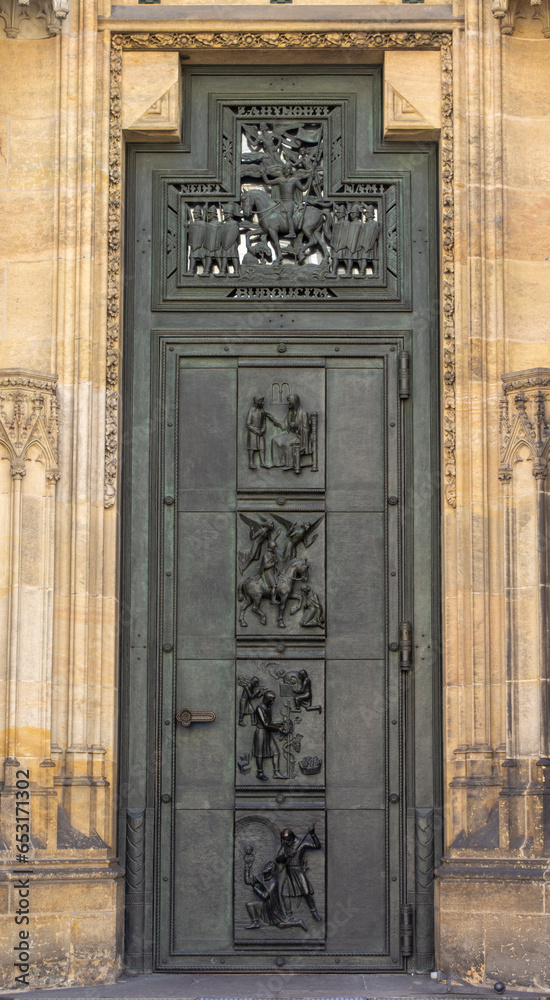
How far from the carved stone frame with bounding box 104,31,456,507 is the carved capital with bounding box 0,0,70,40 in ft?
1.70

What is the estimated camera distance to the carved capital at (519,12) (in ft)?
35.2

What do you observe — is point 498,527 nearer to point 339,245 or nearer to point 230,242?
point 339,245

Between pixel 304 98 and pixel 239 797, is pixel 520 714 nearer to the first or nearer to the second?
pixel 239 797

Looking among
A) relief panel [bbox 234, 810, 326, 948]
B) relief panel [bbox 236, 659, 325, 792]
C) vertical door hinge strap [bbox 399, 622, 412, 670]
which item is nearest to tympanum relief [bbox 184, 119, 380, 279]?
vertical door hinge strap [bbox 399, 622, 412, 670]

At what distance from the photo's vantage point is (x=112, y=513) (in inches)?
415

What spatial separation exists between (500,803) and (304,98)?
5.51 meters

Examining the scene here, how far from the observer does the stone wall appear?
989 cm

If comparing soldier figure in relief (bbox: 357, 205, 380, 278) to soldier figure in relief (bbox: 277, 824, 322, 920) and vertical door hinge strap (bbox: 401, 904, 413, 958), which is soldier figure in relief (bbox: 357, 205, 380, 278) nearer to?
soldier figure in relief (bbox: 277, 824, 322, 920)

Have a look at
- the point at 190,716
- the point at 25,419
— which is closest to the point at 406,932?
the point at 190,716

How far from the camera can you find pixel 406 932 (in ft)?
33.7

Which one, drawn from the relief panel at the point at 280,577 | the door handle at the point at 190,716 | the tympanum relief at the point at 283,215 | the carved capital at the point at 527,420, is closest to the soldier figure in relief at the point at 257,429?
the relief panel at the point at 280,577

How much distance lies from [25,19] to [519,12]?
372 cm

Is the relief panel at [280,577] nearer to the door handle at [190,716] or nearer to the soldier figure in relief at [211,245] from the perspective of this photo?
the door handle at [190,716]

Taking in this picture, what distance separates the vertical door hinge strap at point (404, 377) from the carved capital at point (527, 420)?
2.65 ft
